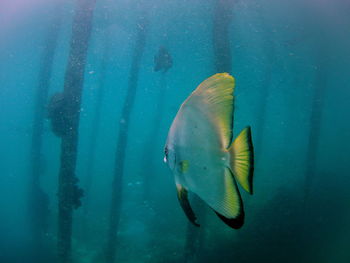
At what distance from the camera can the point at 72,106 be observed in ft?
18.1

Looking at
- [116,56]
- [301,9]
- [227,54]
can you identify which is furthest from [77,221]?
[116,56]

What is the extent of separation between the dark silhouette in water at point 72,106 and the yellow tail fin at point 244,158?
536cm

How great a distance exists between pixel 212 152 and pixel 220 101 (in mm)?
174

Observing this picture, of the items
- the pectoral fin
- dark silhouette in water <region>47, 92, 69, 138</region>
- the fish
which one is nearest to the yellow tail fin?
the fish

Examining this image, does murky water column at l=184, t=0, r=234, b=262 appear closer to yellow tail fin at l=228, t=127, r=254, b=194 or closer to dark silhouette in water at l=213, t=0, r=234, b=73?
dark silhouette in water at l=213, t=0, r=234, b=73

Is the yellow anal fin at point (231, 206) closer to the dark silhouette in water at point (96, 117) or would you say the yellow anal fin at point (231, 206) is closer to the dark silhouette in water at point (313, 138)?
the dark silhouette in water at point (313, 138)

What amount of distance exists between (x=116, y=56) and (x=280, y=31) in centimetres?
3288

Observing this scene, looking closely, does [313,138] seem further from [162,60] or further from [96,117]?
[96,117]

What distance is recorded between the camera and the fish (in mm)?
677

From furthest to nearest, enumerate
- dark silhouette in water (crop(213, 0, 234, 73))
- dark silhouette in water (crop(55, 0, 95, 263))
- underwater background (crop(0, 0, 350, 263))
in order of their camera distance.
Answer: underwater background (crop(0, 0, 350, 263)), dark silhouette in water (crop(213, 0, 234, 73)), dark silhouette in water (crop(55, 0, 95, 263))

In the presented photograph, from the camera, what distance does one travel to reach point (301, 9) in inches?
772

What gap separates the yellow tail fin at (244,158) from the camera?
0.66m

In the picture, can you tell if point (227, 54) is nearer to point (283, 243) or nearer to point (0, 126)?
point (283, 243)

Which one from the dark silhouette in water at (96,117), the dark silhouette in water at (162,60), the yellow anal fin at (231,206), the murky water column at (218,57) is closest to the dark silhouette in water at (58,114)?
the murky water column at (218,57)
